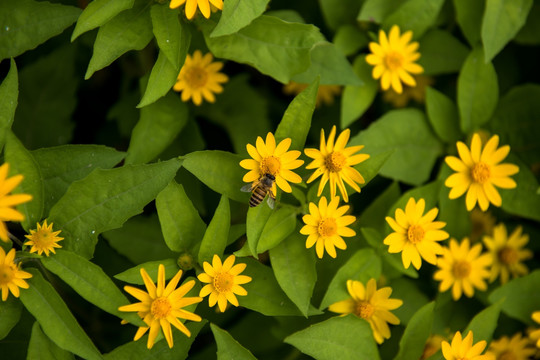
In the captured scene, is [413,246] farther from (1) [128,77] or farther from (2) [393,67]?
(1) [128,77]

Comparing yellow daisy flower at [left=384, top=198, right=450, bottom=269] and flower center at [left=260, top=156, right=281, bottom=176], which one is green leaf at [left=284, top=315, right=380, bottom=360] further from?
flower center at [left=260, top=156, right=281, bottom=176]

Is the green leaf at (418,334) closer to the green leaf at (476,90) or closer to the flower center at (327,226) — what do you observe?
the flower center at (327,226)

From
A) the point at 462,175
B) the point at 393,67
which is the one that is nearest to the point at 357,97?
the point at 393,67

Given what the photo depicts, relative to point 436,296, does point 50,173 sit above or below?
above

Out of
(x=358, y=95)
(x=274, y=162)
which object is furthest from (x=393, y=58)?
(x=274, y=162)

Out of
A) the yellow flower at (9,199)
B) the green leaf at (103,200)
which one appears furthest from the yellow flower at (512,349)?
the yellow flower at (9,199)
